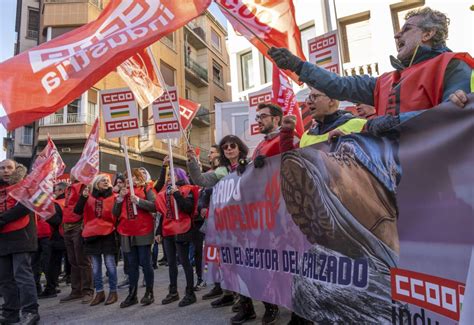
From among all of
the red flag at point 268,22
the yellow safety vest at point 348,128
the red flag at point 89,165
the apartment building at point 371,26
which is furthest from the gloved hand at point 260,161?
the apartment building at point 371,26

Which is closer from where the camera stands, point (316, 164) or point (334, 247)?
point (334, 247)

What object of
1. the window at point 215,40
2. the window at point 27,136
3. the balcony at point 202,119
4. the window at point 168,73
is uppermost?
the window at point 215,40

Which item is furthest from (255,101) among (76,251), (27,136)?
(27,136)

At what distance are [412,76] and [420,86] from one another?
92 mm

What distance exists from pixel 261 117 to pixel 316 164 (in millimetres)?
1634

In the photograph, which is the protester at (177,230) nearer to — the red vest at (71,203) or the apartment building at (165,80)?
the red vest at (71,203)

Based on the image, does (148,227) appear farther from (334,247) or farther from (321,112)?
(334,247)

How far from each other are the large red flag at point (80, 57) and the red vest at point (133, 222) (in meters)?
2.77

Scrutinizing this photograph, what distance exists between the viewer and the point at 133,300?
5422mm

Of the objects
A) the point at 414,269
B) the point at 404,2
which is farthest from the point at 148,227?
the point at 404,2

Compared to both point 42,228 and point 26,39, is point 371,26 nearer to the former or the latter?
point 42,228

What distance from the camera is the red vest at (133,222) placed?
18.2 ft

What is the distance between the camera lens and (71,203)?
6.74 metres

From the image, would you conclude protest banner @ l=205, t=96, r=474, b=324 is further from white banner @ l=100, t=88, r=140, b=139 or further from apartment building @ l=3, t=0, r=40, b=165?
apartment building @ l=3, t=0, r=40, b=165
